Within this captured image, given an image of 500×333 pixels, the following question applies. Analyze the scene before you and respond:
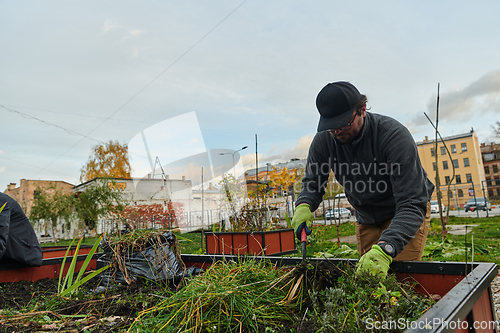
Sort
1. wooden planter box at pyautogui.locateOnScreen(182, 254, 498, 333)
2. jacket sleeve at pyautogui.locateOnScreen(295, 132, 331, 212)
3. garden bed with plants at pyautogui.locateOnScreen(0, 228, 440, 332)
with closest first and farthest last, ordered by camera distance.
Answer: wooden planter box at pyautogui.locateOnScreen(182, 254, 498, 333), garden bed with plants at pyautogui.locateOnScreen(0, 228, 440, 332), jacket sleeve at pyautogui.locateOnScreen(295, 132, 331, 212)

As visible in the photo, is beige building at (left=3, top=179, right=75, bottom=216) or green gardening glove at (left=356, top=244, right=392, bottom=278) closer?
green gardening glove at (left=356, top=244, right=392, bottom=278)

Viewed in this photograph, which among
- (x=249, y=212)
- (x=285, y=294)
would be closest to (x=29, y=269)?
(x=285, y=294)

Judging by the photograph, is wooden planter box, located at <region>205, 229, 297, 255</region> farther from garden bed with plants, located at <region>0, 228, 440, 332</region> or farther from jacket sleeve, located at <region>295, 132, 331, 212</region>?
garden bed with plants, located at <region>0, 228, 440, 332</region>

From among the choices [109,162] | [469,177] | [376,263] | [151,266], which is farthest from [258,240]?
[469,177]

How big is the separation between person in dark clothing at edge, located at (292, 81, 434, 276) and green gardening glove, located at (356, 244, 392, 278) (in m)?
0.01

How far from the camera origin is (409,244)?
6.49ft

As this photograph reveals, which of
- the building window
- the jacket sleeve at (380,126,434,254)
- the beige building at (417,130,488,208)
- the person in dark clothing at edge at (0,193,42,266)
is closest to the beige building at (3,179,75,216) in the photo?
the person in dark clothing at edge at (0,193,42,266)

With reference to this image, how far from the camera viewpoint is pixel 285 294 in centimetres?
125

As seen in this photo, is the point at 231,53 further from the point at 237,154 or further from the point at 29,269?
the point at 29,269

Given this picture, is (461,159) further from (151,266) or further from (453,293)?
(453,293)

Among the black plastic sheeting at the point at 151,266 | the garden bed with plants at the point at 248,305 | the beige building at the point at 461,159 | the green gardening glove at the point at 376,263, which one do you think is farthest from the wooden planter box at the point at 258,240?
the beige building at the point at 461,159

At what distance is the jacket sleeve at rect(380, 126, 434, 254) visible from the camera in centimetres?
153

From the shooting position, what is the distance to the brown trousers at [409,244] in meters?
1.96

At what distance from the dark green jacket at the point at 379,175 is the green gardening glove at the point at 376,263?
10 cm
